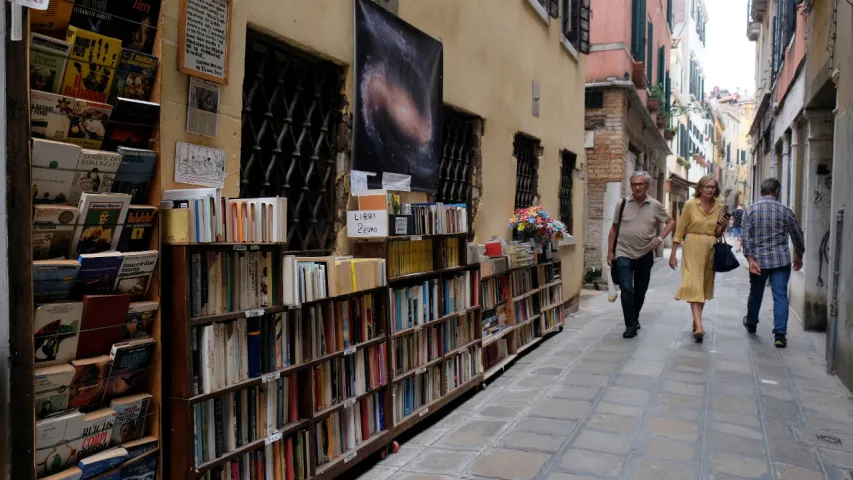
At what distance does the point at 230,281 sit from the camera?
272 centimetres

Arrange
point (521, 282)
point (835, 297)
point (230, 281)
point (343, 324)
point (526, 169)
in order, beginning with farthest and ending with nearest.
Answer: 1. point (526, 169)
2. point (521, 282)
3. point (835, 297)
4. point (343, 324)
5. point (230, 281)

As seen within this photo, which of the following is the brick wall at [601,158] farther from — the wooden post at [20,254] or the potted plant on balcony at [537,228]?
the wooden post at [20,254]

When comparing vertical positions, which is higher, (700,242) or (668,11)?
(668,11)

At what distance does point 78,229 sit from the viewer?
227 centimetres

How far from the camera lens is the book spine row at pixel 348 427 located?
3322 millimetres

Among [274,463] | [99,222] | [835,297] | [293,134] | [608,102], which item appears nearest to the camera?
[99,222]

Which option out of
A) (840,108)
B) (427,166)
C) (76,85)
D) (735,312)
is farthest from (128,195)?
(735,312)

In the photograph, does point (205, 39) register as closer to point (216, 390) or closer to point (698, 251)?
point (216, 390)

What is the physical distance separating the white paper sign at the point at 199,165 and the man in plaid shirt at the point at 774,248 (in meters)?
5.92

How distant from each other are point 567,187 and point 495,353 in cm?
516

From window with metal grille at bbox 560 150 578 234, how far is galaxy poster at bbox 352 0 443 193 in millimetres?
5033

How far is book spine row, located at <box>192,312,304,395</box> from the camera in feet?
8.43

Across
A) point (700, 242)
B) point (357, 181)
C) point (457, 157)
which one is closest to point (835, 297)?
point (700, 242)

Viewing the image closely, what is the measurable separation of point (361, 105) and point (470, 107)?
2066mm
